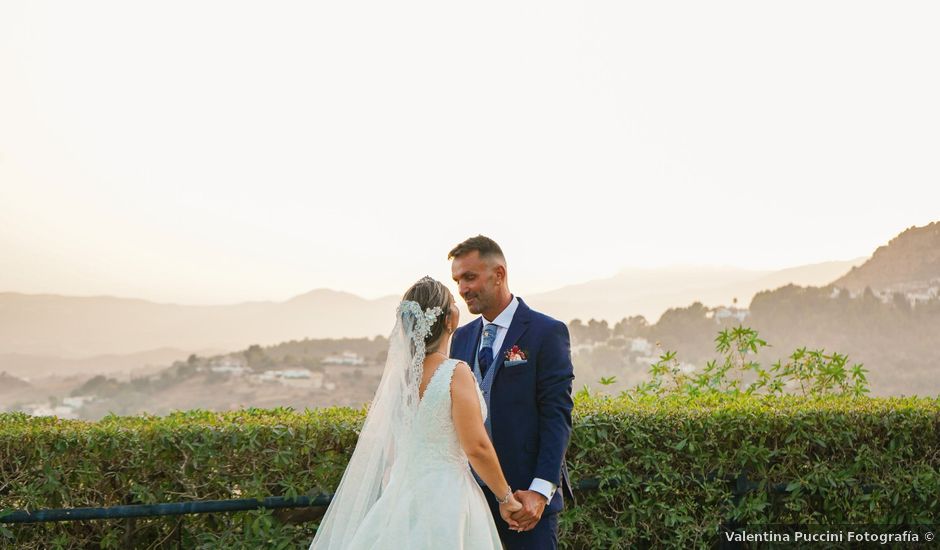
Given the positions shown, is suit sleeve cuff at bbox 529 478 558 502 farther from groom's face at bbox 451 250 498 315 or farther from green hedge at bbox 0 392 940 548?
green hedge at bbox 0 392 940 548

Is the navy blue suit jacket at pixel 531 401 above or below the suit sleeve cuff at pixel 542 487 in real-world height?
above

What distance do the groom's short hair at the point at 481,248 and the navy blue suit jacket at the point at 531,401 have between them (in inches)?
14.1

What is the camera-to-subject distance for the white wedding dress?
12.2 feet

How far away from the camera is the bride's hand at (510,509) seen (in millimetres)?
3875

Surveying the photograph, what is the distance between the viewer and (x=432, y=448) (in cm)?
382

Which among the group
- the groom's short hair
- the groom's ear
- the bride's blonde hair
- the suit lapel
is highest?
the groom's short hair

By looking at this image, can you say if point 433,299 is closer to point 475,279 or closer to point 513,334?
point 475,279

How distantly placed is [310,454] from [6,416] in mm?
2630

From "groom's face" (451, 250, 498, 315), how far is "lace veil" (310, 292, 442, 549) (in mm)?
389

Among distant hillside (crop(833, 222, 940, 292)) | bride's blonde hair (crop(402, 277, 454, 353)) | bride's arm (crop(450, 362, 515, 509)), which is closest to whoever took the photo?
bride's arm (crop(450, 362, 515, 509))

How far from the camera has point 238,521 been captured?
211 inches

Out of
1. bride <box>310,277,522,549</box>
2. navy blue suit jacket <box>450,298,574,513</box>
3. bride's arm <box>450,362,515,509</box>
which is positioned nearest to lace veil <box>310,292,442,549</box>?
bride <box>310,277,522,549</box>

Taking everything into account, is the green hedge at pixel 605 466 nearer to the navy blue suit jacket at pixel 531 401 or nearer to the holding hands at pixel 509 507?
the navy blue suit jacket at pixel 531 401

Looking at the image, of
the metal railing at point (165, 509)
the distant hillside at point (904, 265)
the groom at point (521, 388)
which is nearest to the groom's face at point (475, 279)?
the groom at point (521, 388)
